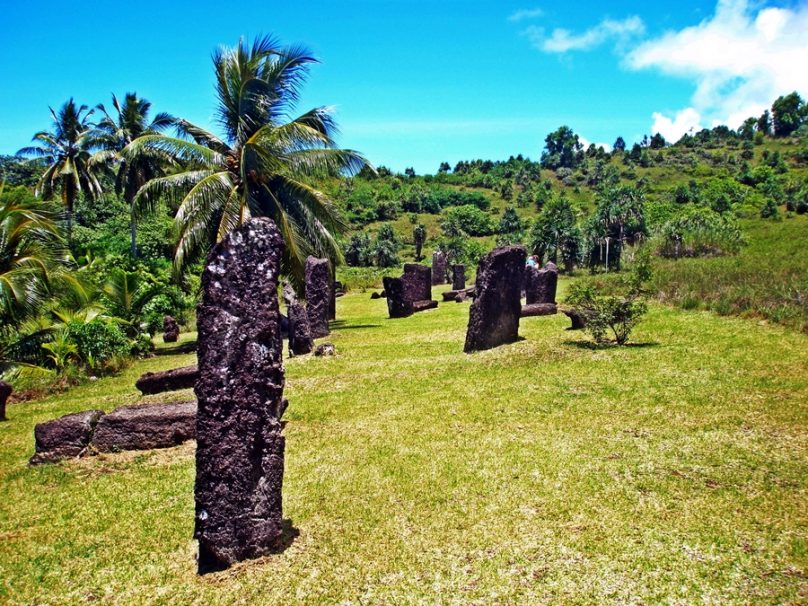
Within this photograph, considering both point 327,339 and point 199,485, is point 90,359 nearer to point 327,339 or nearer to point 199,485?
point 327,339

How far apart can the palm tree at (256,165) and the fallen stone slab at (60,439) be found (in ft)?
31.3

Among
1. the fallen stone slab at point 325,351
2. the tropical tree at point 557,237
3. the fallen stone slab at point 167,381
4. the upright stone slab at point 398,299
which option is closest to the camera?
the fallen stone slab at point 167,381

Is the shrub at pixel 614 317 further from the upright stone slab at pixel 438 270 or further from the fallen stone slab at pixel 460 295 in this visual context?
the upright stone slab at pixel 438 270

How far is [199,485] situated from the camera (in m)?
5.80

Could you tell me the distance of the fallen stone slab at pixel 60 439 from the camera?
9180mm

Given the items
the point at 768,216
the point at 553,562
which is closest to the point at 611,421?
the point at 553,562

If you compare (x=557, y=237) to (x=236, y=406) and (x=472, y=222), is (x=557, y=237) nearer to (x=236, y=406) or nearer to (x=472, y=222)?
(x=472, y=222)

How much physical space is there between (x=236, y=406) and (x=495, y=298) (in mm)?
10639

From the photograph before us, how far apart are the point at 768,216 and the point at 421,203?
53.1 m

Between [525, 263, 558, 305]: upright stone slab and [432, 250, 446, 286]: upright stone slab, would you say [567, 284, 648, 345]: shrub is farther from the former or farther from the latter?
[432, 250, 446, 286]: upright stone slab

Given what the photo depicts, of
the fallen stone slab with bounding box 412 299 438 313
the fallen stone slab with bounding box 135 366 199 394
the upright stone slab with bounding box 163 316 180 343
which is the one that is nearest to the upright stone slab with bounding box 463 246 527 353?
the fallen stone slab with bounding box 135 366 199 394

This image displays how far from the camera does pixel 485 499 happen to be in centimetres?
697

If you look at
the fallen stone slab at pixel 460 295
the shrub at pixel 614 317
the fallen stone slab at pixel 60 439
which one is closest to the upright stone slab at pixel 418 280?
the fallen stone slab at pixel 460 295

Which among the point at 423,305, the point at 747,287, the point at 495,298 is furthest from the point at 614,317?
the point at 423,305
